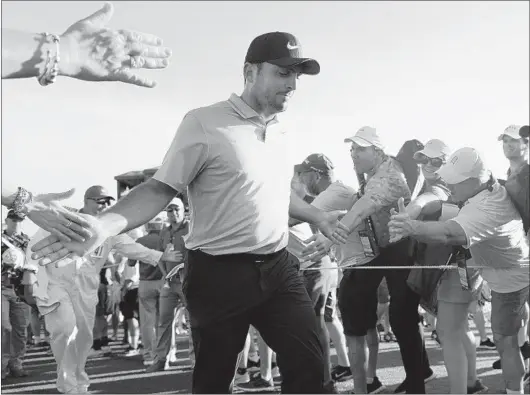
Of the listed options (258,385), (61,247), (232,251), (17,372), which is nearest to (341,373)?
(258,385)

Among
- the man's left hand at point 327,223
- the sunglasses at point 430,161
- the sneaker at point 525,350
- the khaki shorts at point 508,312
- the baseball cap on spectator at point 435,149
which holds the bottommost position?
the sneaker at point 525,350

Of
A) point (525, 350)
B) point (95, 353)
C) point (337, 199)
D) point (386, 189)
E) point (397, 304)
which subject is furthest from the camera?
point (95, 353)

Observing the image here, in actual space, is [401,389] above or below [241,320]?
below

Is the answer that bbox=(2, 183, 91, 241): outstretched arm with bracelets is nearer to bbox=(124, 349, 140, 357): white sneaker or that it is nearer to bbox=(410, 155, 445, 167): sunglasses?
bbox=(410, 155, 445, 167): sunglasses

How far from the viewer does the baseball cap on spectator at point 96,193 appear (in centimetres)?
722

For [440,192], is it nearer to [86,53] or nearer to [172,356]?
[86,53]

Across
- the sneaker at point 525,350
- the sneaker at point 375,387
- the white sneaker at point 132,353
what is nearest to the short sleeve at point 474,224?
the sneaker at point 375,387

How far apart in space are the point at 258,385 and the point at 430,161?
283cm

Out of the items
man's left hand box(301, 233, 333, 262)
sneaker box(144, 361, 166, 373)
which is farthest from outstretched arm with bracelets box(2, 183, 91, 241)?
sneaker box(144, 361, 166, 373)

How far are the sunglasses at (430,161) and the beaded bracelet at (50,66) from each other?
14.1 ft

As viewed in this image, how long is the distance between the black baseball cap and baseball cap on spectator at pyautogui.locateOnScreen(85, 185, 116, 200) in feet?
13.2

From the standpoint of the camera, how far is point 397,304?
5828 millimetres

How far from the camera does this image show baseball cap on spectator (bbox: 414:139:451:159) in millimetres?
6180

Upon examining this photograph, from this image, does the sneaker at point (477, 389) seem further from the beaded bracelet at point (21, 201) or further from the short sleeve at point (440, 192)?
the beaded bracelet at point (21, 201)
